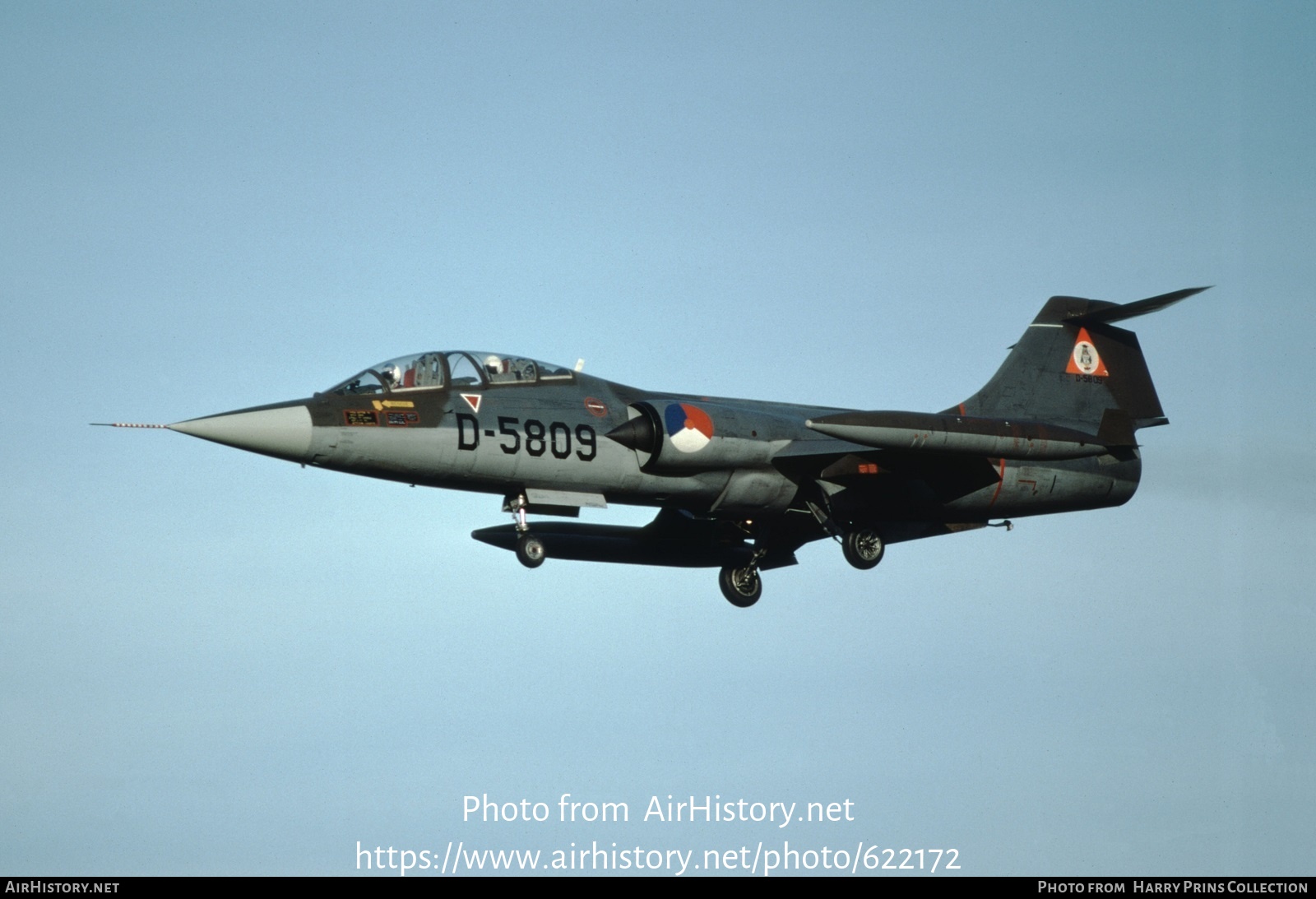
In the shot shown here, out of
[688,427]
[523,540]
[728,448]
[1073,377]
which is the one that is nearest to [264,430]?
[523,540]

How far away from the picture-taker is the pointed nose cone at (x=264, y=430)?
2156 cm

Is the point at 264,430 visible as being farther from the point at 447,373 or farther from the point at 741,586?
the point at 741,586

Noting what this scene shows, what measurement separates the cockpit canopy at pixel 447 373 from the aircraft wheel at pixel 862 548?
526 cm

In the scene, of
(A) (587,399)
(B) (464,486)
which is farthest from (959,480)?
(B) (464,486)

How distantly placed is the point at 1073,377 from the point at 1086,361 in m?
0.39

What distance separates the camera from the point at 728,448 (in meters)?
24.4

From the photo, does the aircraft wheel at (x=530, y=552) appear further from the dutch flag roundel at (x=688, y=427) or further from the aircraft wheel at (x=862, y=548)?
the aircraft wheel at (x=862, y=548)

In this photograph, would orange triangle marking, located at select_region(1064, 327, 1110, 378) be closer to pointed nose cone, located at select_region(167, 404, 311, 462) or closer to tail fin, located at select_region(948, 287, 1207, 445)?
tail fin, located at select_region(948, 287, 1207, 445)

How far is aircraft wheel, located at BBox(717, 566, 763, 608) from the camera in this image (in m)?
27.3
